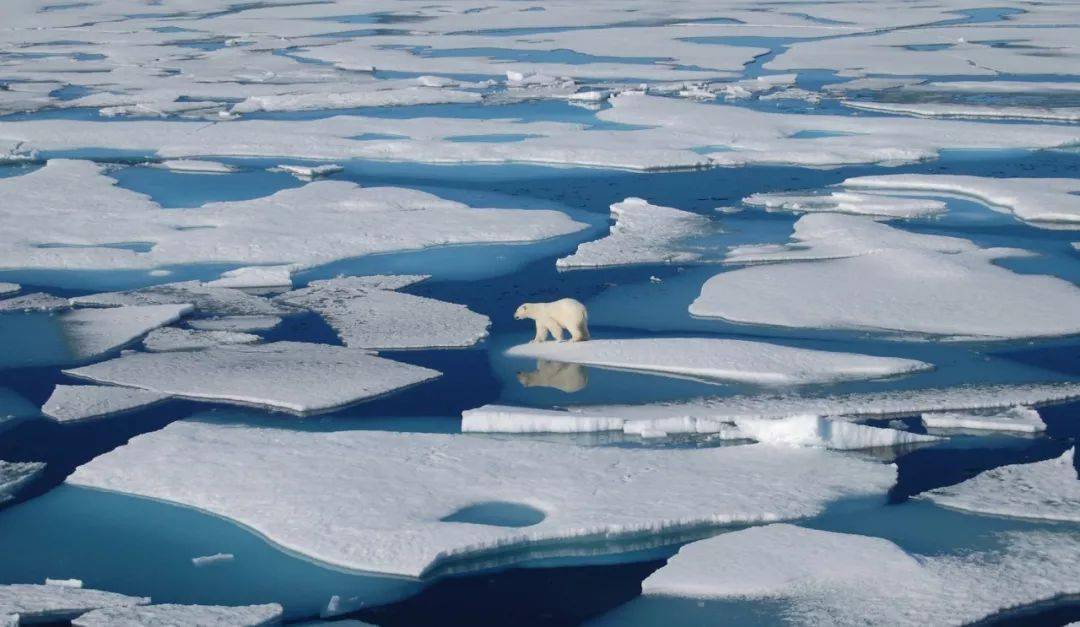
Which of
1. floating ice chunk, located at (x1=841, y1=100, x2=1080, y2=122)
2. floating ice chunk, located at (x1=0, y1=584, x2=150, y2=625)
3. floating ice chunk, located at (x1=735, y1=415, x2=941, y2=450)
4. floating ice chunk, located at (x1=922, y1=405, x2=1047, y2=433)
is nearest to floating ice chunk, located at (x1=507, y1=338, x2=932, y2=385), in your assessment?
floating ice chunk, located at (x1=922, y1=405, x2=1047, y2=433)

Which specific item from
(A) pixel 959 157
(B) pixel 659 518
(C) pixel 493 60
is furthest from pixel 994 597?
(C) pixel 493 60

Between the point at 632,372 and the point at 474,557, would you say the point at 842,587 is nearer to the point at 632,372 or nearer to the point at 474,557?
the point at 474,557

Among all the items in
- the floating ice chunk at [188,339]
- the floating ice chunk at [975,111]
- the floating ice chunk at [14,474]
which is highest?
the floating ice chunk at [975,111]

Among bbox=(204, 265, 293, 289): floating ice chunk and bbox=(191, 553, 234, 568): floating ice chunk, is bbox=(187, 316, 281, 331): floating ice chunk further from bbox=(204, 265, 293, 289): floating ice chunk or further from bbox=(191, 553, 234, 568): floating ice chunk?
bbox=(191, 553, 234, 568): floating ice chunk

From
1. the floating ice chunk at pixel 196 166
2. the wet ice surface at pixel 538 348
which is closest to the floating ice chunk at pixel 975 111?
the wet ice surface at pixel 538 348

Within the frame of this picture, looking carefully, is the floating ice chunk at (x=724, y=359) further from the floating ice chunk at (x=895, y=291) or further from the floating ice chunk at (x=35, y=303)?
the floating ice chunk at (x=35, y=303)

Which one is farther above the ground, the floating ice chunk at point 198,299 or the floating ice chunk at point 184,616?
the floating ice chunk at point 198,299

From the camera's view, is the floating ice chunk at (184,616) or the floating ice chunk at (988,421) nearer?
the floating ice chunk at (184,616)

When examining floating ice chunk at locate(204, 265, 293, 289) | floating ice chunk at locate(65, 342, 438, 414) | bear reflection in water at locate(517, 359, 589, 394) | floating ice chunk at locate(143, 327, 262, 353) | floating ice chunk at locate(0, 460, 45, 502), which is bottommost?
floating ice chunk at locate(0, 460, 45, 502)
